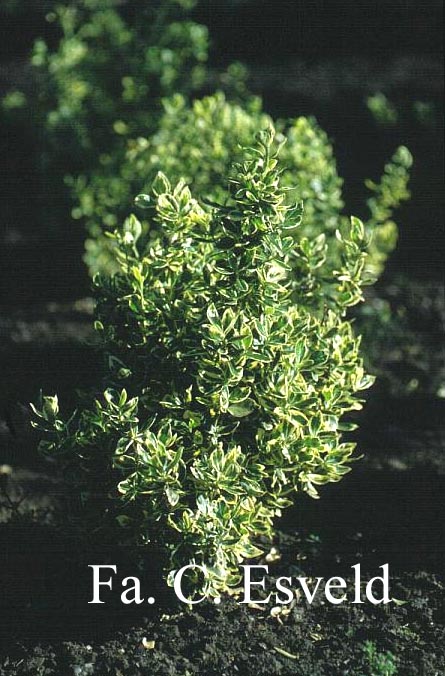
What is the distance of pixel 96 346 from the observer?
3.11 meters

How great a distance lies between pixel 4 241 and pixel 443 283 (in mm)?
2792

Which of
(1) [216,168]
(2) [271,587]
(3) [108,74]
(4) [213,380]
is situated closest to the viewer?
(4) [213,380]

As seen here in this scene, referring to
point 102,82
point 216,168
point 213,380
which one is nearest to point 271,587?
point 213,380

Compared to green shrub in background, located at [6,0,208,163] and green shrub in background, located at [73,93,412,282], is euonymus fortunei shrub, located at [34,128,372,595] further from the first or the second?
green shrub in background, located at [6,0,208,163]

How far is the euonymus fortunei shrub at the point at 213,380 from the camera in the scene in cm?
272

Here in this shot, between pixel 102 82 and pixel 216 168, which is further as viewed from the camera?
pixel 102 82

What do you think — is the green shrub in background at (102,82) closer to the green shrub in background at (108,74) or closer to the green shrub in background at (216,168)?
the green shrub in background at (108,74)

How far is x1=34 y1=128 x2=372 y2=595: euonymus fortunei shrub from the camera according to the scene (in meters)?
2.72

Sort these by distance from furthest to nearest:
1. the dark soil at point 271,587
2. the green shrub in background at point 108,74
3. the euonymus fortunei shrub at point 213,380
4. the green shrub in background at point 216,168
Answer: the green shrub in background at point 108,74, the green shrub in background at point 216,168, the dark soil at point 271,587, the euonymus fortunei shrub at point 213,380

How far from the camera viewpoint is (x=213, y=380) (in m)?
2.77

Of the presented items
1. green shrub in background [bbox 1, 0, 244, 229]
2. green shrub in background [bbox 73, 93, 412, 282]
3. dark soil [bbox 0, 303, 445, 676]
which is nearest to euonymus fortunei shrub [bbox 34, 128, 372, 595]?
dark soil [bbox 0, 303, 445, 676]

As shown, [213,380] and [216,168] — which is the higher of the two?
[216,168]

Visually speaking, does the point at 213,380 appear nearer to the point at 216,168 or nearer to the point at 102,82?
the point at 216,168

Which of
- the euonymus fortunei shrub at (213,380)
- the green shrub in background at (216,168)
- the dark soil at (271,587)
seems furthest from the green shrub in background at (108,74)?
the euonymus fortunei shrub at (213,380)
